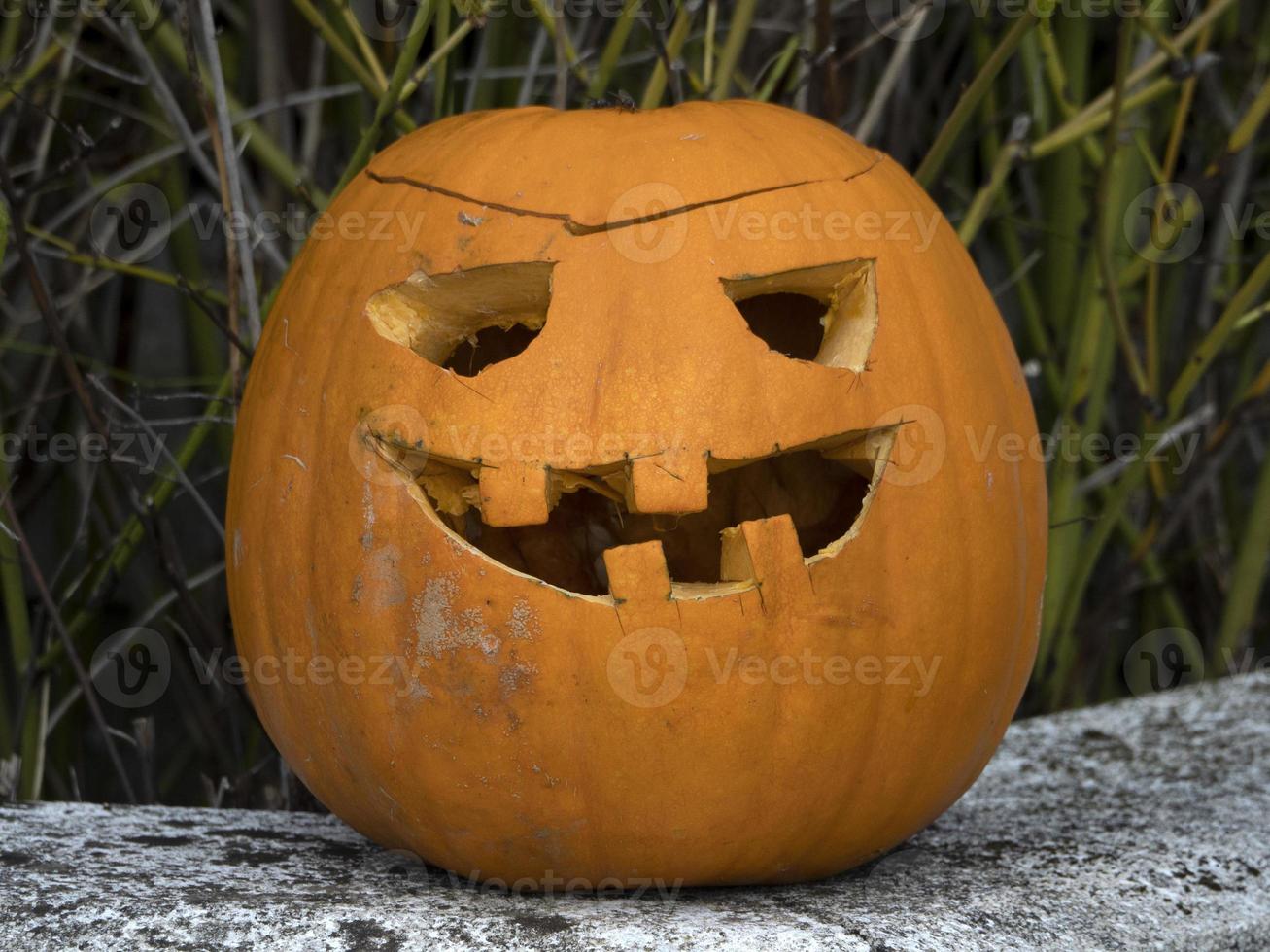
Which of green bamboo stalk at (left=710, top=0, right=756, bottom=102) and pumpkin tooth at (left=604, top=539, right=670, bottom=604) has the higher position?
green bamboo stalk at (left=710, top=0, right=756, bottom=102)

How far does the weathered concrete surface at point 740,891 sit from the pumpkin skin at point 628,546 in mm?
70

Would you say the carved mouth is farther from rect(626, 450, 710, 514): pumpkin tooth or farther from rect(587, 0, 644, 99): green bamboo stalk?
rect(587, 0, 644, 99): green bamboo stalk

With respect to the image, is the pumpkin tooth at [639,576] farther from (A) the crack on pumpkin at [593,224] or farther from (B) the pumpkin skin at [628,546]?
(A) the crack on pumpkin at [593,224]

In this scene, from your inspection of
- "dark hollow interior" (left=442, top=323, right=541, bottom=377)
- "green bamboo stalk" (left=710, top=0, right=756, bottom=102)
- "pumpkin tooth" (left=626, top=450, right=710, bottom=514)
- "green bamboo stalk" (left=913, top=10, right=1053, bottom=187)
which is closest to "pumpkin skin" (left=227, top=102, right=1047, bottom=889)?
"pumpkin tooth" (left=626, top=450, right=710, bottom=514)

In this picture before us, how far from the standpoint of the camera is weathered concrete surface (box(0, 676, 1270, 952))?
1268 millimetres

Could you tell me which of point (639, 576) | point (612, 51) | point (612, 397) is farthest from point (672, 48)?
point (639, 576)

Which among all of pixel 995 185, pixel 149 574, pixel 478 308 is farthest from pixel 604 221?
pixel 149 574

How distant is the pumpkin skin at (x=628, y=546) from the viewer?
1.29 m

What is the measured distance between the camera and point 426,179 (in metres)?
1.46

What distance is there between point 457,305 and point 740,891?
650 mm

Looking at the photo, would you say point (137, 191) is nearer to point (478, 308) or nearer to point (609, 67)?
point (609, 67)

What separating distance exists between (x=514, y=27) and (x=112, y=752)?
1304 mm

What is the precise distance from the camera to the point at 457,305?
143 cm

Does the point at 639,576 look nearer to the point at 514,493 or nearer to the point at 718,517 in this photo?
the point at 514,493
